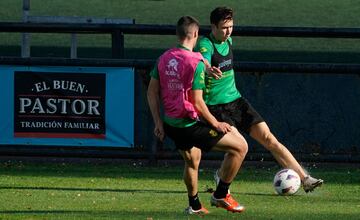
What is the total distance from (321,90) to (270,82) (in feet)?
1.99

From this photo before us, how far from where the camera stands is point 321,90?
1317 centimetres

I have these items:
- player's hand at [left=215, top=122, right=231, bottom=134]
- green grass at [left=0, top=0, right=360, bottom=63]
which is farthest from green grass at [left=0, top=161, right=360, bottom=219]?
green grass at [left=0, top=0, right=360, bottom=63]

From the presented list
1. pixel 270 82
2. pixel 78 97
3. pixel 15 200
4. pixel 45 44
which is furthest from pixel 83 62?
pixel 45 44

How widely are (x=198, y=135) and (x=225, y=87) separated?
1.12 metres

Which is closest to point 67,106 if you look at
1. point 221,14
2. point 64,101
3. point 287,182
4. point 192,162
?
point 64,101

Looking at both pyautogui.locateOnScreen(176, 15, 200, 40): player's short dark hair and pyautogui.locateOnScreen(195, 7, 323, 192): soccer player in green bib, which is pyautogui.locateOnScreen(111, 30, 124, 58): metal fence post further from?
pyautogui.locateOnScreen(176, 15, 200, 40): player's short dark hair

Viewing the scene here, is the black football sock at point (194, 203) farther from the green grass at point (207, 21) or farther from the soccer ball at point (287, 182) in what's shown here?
the green grass at point (207, 21)

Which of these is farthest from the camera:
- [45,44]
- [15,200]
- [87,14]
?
[87,14]

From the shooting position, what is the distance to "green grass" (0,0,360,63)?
915 inches

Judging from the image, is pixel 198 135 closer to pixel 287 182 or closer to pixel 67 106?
pixel 287 182

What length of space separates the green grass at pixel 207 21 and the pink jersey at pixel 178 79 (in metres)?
13.1

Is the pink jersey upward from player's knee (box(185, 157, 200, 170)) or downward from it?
upward

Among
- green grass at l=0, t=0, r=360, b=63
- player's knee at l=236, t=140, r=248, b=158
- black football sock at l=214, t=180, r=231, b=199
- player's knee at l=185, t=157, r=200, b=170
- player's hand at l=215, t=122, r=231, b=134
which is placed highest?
player's hand at l=215, t=122, r=231, b=134

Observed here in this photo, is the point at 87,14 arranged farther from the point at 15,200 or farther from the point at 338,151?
the point at 15,200
